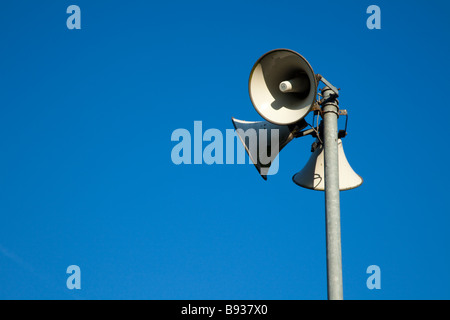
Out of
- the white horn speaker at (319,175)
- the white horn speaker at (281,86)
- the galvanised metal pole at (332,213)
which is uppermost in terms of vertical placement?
the white horn speaker at (281,86)

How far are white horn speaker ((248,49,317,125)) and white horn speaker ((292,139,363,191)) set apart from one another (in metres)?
0.81

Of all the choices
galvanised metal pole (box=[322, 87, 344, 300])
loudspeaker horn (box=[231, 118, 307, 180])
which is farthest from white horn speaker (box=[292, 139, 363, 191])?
galvanised metal pole (box=[322, 87, 344, 300])

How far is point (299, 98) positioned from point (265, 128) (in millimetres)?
910

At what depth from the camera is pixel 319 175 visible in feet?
35.1

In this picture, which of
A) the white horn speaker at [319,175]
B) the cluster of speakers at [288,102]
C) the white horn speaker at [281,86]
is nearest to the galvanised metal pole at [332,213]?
the cluster of speakers at [288,102]

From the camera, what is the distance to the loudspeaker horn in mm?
10750

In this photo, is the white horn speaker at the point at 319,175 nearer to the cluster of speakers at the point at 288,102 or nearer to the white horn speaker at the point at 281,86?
the cluster of speakers at the point at 288,102

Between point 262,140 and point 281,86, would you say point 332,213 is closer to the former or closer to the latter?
point 281,86

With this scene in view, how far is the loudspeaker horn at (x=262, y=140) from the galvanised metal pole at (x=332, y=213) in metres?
1.20

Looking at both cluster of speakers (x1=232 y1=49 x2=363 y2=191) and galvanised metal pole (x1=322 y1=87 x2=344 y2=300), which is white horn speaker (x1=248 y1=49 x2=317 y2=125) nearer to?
cluster of speakers (x1=232 y1=49 x2=363 y2=191)

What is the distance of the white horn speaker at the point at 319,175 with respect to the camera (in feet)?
35.0

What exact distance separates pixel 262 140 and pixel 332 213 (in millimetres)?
2558

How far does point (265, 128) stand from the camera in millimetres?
11164
